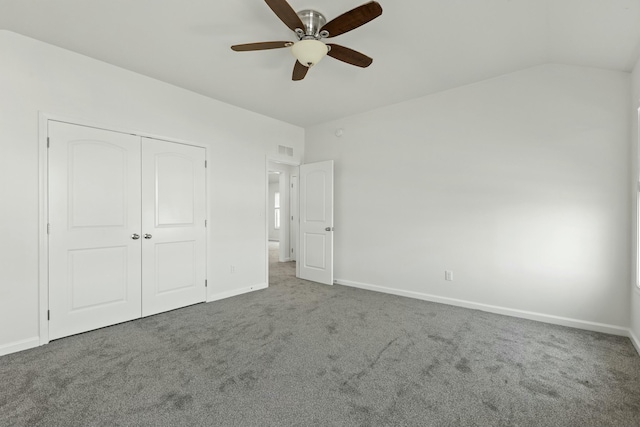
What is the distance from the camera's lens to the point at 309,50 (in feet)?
7.38

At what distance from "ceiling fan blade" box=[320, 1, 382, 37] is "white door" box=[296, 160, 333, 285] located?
274cm

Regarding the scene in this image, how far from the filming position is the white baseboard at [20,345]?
2503 millimetres

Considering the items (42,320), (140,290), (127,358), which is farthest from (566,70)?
(42,320)

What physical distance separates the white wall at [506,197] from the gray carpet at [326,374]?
470 mm

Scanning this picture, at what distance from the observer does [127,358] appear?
7.96ft

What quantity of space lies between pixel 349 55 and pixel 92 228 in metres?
3.09

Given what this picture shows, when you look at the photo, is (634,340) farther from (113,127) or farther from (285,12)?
(113,127)

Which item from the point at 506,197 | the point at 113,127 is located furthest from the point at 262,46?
the point at 506,197

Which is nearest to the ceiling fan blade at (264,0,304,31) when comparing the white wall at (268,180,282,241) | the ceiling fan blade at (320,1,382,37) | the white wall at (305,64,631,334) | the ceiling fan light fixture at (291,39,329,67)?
the ceiling fan light fixture at (291,39,329,67)

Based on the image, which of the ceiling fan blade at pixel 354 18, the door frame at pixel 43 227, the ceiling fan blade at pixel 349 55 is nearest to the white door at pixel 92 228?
the door frame at pixel 43 227

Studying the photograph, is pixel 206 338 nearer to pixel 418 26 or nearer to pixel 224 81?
pixel 224 81

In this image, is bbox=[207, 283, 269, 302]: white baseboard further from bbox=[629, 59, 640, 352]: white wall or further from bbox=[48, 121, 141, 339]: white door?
bbox=[629, 59, 640, 352]: white wall

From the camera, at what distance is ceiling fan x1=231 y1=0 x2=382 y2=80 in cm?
190

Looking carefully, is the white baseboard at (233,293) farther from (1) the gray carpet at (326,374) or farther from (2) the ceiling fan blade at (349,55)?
(2) the ceiling fan blade at (349,55)
